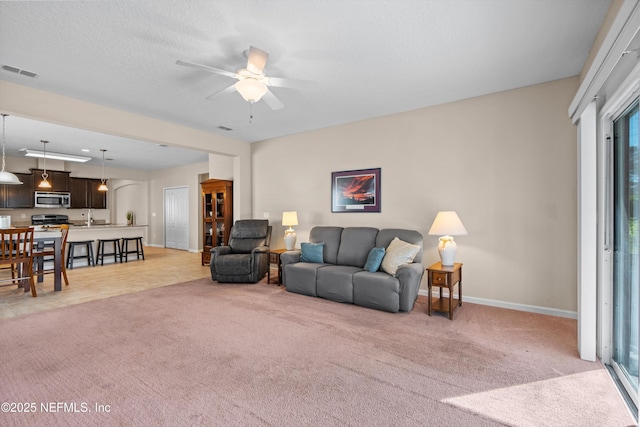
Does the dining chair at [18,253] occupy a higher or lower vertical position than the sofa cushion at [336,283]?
higher

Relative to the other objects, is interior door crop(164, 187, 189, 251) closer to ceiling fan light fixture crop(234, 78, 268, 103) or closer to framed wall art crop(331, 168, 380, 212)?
framed wall art crop(331, 168, 380, 212)

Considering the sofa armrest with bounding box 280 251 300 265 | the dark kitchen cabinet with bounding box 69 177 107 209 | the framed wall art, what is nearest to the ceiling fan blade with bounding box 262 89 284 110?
the framed wall art

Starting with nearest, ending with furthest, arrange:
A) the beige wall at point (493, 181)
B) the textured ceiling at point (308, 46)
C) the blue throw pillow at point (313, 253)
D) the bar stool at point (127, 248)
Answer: the textured ceiling at point (308, 46) → the beige wall at point (493, 181) → the blue throw pillow at point (313, 253) → the bar stool at point (127, 248)

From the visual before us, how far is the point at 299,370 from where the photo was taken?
220cm

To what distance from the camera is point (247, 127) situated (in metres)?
5.19

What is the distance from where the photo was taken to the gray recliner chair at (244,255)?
484cm

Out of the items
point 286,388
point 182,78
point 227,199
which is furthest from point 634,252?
point 227,199

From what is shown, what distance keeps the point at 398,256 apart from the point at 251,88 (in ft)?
7.98

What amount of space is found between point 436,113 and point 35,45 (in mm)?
4331

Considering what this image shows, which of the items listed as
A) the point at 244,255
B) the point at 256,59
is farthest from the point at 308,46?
the point at 244,255

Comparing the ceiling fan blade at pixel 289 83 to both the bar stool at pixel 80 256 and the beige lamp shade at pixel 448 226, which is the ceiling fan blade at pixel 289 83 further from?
the bar stool at pixel 80 256

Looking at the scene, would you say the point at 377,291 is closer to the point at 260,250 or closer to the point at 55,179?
the point at 260,250

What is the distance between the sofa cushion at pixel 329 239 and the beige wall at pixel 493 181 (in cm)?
44

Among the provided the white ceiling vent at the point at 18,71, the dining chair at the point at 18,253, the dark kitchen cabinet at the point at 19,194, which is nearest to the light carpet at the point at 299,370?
the dining chair at the point at 18,253
